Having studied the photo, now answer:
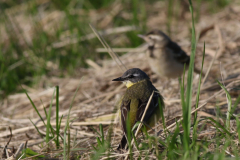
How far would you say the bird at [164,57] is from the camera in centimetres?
637

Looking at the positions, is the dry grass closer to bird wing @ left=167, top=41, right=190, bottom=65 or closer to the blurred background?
the blurred background

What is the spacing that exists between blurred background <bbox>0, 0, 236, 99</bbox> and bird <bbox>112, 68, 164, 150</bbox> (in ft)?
10.6

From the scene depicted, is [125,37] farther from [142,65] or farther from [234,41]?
[234,41]

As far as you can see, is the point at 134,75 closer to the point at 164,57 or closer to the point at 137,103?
the point at 137,103

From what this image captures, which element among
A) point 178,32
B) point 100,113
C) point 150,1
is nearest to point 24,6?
point 150,1

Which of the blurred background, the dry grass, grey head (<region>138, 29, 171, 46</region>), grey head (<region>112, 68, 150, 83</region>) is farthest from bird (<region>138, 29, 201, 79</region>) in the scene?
grey head (<region>112, 68, 150, 83</region>)

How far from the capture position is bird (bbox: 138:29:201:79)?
637cm

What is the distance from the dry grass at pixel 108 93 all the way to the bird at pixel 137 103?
254 millimetres

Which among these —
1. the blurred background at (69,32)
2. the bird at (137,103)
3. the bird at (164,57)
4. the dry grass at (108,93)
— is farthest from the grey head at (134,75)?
the blurred background at (69,32)

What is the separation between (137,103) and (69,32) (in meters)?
5.78

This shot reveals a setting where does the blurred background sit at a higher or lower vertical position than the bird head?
higher

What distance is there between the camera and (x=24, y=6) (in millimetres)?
10852

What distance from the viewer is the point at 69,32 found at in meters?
9.26

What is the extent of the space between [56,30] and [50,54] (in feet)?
3.96
